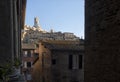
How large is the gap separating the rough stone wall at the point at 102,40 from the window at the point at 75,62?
67.9 feet

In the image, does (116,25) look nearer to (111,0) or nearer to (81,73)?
(111,0)

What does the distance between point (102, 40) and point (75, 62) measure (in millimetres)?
22167

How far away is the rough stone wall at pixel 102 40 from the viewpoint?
24.0ft

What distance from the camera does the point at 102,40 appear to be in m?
8.03

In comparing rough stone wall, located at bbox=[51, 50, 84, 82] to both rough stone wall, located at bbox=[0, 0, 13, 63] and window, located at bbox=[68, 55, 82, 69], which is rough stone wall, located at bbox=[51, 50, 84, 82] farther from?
rough stone wall, located at bbox=[0, 0, 13, 63]

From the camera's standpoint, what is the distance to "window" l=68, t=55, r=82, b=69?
1182 inches

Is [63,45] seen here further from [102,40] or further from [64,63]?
[102,40]

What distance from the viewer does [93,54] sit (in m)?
8.73

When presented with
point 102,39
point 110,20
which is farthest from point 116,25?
point 102,39

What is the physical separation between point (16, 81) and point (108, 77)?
161 inches

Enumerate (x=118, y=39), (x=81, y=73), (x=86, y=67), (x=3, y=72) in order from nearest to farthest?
(x=3, y=72), (x=118, y=39), (x=86, y=67), (x=81, y=73)

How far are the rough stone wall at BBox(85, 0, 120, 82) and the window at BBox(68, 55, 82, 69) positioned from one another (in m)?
20.7

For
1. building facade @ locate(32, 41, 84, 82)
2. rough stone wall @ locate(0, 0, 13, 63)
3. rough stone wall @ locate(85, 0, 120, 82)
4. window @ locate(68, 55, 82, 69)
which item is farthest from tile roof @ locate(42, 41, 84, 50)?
rough stone wall @ locate(0, 0, 13, 63)

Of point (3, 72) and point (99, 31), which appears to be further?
point (99, 31)
